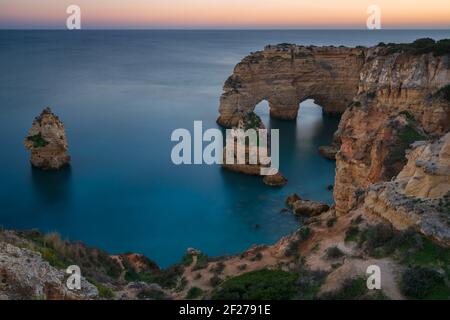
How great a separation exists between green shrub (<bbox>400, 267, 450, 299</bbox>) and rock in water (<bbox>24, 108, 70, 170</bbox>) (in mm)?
31753

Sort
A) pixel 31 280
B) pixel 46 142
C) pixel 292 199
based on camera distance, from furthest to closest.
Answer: pixel 46 142 → pixel 292 199 → pixel 31 280

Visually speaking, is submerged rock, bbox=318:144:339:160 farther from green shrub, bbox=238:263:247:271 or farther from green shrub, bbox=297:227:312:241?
green shrub, bbox=238:263:247:271

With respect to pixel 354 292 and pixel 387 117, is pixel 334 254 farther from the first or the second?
pixel 387 117

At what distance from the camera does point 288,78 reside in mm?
54969

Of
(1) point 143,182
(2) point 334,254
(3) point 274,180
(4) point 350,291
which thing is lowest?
(1) point 143,182

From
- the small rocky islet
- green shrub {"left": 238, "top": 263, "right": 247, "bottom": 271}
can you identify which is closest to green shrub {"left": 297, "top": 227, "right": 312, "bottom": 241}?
the small rocky islet

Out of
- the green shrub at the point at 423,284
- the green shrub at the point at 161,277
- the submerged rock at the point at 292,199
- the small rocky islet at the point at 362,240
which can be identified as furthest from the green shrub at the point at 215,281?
the submerged rock at the point at 292,199

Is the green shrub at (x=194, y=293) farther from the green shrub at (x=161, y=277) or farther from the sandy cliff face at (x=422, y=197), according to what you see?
the sandy cliff face at (x=422, y=197)

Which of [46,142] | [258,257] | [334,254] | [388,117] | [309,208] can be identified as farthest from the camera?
[46,142]

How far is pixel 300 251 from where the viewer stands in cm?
1608

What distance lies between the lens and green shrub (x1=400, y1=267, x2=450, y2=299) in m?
10.9

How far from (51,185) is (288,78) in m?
29.6

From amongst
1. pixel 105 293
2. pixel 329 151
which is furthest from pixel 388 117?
pixel 329 151
